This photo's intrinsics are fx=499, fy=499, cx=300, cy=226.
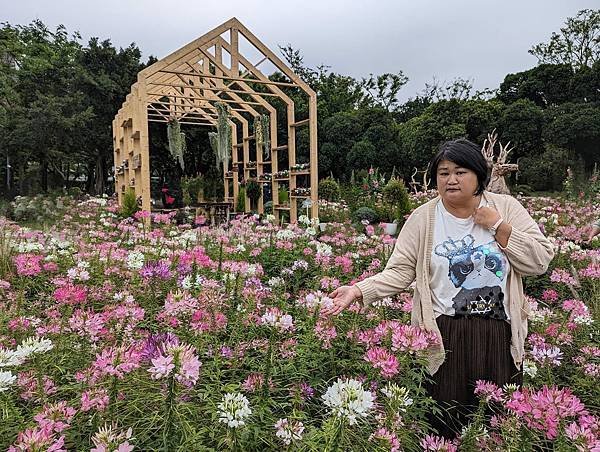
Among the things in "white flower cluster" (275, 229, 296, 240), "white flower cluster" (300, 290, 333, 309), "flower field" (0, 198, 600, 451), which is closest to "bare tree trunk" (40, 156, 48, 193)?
"white flower cluster" (275, 229, 296, 240)

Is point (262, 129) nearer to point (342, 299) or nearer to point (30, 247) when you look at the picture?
point (30, 247)

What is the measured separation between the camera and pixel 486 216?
1.73 m

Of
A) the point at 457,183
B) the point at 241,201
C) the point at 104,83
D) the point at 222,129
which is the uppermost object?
the point at 104,83

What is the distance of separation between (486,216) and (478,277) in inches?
8.6

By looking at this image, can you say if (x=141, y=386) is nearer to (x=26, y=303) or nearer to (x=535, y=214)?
(x=26, y=303)

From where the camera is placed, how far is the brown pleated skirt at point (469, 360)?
5.78 feet

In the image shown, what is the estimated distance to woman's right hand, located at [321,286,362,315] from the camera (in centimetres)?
168

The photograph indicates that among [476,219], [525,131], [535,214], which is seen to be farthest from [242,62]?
[525,131]

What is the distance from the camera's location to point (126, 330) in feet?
5.40

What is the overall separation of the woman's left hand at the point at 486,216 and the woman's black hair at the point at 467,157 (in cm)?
9

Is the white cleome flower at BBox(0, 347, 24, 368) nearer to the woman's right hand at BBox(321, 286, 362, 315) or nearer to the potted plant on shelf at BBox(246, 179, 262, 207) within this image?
the woman's right hand at BBox(321, 286, 362, 315)

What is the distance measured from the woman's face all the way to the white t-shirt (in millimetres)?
105

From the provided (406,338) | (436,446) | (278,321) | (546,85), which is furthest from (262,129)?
(546,85)

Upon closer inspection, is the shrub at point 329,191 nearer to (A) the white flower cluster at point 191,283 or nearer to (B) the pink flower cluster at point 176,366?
(A) the white flower cluster at point 191,283
